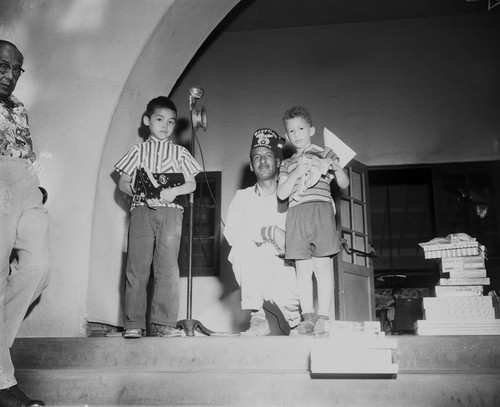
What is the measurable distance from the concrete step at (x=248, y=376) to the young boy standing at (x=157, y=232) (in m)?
0.39

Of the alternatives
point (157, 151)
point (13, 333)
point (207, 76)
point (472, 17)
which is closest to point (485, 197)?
point (472, 17)

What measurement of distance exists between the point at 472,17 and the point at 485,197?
189cm

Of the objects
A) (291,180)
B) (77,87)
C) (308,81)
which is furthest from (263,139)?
(308,81)

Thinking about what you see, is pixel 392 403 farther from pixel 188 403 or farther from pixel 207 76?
pixel 207 76

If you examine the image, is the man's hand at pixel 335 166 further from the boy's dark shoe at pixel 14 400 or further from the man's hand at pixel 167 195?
the boy's dark shoe at pixel 14 400

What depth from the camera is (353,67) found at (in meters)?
6.21

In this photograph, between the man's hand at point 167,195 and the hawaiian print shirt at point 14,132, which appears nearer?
the hawaiian print shirt at point 14,132

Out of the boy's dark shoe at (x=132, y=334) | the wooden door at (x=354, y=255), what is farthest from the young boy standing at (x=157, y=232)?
the wooden door at (x=354, y=255)

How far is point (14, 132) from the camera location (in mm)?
3014

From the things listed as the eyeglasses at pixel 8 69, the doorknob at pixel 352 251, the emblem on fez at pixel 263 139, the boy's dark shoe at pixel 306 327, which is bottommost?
the boy's dark shoe at pixel 306 327

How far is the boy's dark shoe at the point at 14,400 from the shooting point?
244 cm

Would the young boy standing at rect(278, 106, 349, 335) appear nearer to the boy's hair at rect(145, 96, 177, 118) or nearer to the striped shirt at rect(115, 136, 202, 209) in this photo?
the striped shirt at rect(115, 136, 202, 209)

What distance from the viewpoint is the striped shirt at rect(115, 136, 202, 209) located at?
11.8ft

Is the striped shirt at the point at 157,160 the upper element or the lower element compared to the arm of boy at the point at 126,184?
upper
